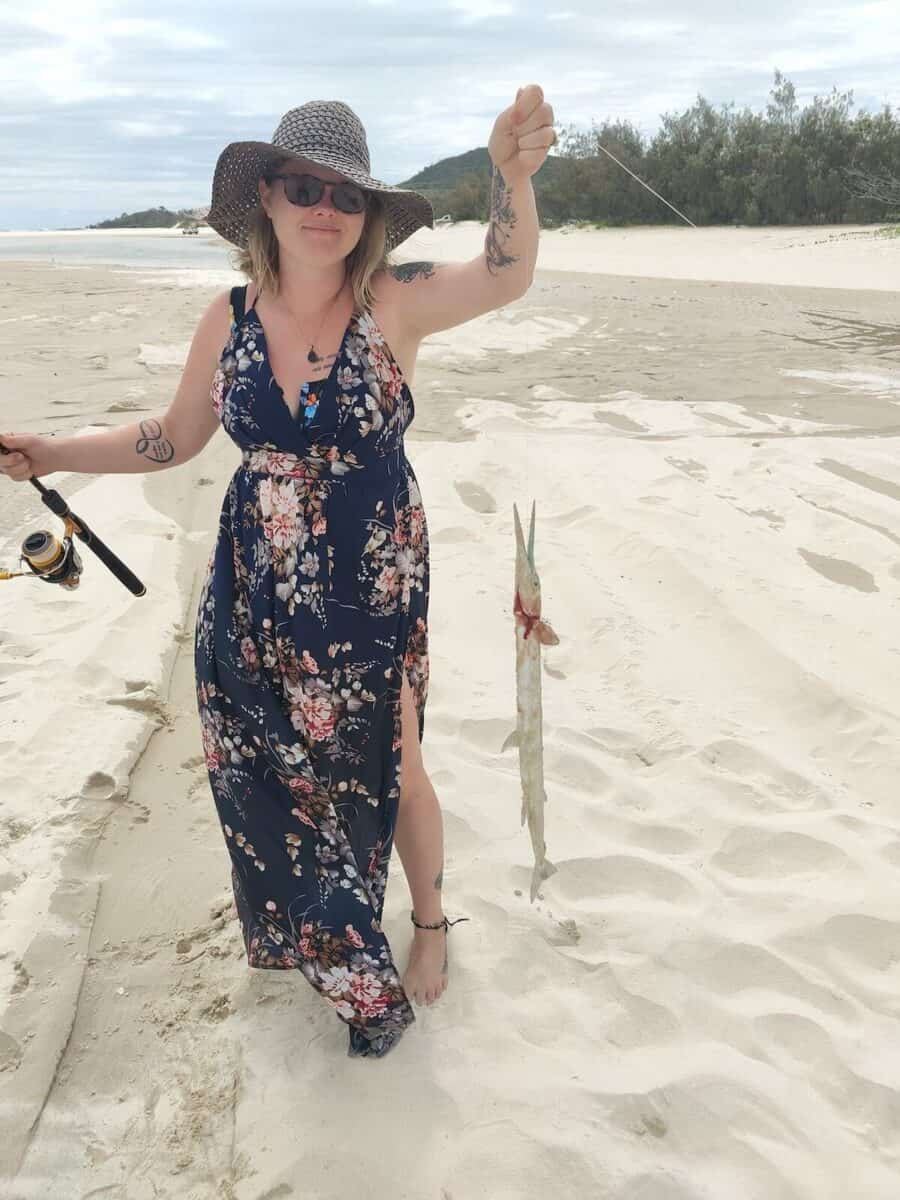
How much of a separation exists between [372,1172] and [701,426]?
599 cm


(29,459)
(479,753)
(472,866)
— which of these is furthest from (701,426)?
(29,459)

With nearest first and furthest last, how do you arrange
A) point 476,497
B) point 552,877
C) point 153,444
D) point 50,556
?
point 153,444 → point 50,556 → point 552,877 → point 476,497

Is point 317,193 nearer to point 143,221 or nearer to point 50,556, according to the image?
point 50,556

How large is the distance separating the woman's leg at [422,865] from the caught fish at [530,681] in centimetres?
25

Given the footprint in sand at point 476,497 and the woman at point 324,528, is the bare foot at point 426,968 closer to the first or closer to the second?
the woman at point 324,528

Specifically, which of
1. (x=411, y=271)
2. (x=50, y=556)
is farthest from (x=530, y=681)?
(x=50, y=556)

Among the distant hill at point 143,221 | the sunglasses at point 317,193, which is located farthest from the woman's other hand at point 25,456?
the distant hill at point 143,221

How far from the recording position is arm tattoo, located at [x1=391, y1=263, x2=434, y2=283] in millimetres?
2229

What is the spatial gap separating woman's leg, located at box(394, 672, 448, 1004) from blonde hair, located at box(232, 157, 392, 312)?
39.1 inches

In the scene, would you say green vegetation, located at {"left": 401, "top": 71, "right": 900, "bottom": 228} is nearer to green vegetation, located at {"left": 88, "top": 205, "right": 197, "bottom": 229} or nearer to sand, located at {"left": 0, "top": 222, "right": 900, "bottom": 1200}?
sand, located at {"left": 0, "top": 222, "right": 900, "bottom": 1200}

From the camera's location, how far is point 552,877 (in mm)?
2803

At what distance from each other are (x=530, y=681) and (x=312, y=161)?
49.2 inches

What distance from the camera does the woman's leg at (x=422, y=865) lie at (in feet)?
7.87

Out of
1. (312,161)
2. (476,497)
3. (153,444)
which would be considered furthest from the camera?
(476,497)
